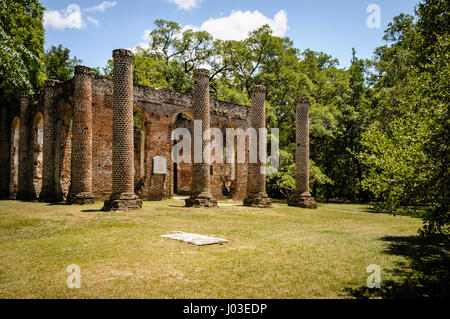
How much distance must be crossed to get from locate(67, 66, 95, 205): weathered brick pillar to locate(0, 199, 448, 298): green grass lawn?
18.3 ft

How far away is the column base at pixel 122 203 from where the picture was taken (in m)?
12.2

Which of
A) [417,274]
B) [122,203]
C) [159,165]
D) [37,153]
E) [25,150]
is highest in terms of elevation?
[25,150]

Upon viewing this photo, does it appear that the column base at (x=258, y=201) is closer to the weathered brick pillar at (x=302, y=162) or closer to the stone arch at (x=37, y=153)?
the weathered brick pillar at (x=302, y=162)

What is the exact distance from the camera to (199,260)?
5.80m

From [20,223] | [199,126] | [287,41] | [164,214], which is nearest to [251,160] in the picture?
[199,126]

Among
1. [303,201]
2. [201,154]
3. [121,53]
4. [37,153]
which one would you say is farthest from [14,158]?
[303,201]

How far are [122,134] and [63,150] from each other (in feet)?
24.6

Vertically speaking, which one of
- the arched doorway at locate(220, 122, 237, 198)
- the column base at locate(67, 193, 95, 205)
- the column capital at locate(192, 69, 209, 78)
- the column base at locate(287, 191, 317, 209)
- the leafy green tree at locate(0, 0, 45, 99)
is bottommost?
the column base at locate(287, 191, 317, 209)

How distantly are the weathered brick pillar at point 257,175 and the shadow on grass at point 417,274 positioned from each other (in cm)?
903

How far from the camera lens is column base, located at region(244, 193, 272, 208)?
1675 cm

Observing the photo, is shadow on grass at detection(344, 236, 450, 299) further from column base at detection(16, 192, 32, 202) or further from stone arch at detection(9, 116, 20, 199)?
stone arch at detection(9, 116, 20, 199)

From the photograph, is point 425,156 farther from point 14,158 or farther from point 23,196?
point 14,158

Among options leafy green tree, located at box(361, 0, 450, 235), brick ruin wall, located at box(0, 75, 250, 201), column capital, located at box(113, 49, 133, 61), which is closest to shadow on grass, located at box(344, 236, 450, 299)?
leafy green tree, located at box(361, 0, 450, 235)
